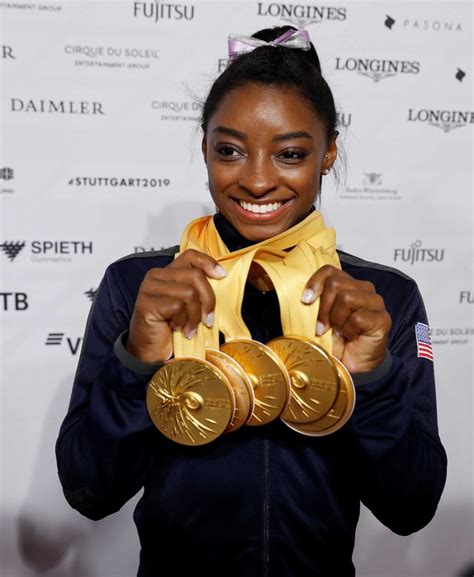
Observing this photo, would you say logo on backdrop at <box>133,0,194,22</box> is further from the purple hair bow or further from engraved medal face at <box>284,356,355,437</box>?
engraved medal face at <box>284,356,355,437</box>

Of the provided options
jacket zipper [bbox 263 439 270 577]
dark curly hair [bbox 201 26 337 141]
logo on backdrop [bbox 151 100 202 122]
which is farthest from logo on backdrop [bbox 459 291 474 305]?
jacket zipper [bbox 263 439 270 577]

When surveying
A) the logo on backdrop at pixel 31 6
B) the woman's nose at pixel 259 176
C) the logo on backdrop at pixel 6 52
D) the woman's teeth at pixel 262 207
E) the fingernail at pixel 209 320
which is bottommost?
the fingernail at pixel 209 320

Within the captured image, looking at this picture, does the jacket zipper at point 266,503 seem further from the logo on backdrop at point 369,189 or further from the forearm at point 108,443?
the logo on backdrop at point 369,189

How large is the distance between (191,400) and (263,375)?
8 centimetres

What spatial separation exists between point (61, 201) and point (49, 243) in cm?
11

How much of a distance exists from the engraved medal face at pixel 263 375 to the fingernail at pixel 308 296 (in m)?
0.06

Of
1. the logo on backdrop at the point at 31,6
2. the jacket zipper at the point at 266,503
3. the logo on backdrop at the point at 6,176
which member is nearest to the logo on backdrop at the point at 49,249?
the logo on backdrop at the point at 6,176

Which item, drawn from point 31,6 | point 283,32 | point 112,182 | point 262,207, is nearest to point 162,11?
point 31,6

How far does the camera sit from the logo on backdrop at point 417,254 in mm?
1564

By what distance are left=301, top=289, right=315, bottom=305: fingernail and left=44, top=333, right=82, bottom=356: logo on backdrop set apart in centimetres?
100

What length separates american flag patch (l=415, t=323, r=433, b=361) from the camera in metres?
0.75

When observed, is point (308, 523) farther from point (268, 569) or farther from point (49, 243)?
point (49, 243)

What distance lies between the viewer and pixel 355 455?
2.27 feet

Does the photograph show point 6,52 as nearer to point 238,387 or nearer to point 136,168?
point 136,168
